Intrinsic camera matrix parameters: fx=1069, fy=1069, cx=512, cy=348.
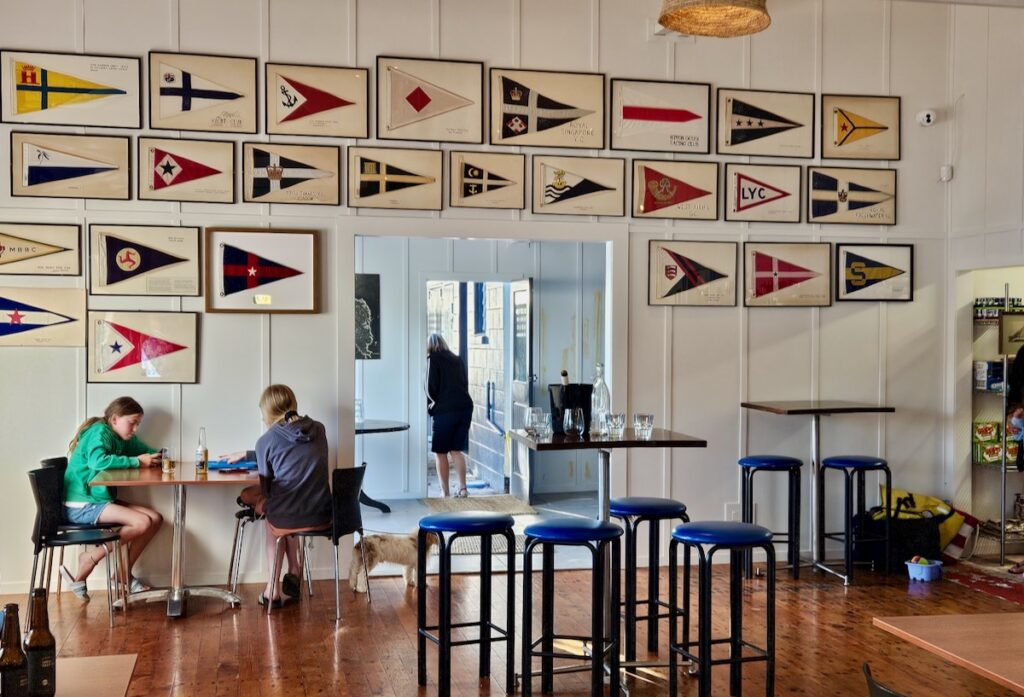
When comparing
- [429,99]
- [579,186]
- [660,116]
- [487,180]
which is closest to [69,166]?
[429,99]

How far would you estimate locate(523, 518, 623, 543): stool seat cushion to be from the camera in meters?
4.05

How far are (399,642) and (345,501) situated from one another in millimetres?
901

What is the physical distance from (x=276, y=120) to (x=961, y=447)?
4914 mm

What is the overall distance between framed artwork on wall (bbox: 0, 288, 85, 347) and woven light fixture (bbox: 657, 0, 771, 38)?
3681 mm

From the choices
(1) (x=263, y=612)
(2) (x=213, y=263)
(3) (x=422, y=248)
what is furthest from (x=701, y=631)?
(3) (x=422, y=248)

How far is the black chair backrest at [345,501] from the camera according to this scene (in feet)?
18.5

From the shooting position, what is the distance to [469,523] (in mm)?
4332

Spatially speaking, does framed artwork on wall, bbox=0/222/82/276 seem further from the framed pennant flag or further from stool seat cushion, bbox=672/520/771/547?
stool seat cushion, bbox=672/520/771/547

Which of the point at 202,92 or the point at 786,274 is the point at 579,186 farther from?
the point at 202,92

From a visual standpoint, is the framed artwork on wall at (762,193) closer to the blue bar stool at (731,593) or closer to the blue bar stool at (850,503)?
the blue bar stool at (850,503)

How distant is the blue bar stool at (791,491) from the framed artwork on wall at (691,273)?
3.50ft

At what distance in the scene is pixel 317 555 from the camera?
20.9 feet

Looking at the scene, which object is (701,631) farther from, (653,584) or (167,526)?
(167,526)

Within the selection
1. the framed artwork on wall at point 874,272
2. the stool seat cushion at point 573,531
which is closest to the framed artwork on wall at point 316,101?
the stool seat cushion at point 573,531
